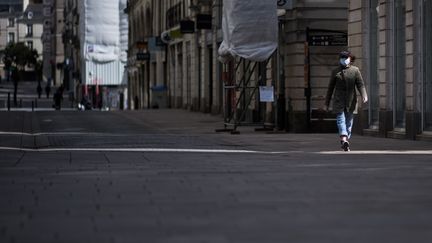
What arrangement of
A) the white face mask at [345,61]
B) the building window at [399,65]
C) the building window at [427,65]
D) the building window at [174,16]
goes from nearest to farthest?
1. the white face mask at [345,61]
2. the building window at [427,65]
3. the building window at [399,65]
4. the building window at [174,16]

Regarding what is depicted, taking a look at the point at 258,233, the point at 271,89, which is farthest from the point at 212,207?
the point at 271,89

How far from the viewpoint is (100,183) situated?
1175cm

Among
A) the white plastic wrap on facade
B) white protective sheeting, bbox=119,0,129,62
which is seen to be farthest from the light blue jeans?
white protective sheeting, bbox=119,0,129,62

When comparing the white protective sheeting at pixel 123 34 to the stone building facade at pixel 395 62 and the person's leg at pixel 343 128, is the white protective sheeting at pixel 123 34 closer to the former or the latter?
the stone building facade at pixel 395 62

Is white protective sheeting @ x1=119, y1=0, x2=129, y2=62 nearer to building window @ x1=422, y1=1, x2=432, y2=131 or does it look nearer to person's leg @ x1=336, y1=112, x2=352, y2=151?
building window @ x1=422, y1=1, x2=432, y2=131

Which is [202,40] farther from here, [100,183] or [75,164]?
[100,183]

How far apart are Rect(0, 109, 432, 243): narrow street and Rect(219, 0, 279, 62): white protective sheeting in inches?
325

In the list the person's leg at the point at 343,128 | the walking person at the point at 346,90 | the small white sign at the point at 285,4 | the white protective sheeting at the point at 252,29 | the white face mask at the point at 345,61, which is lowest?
the person's leg at the point at 343,128

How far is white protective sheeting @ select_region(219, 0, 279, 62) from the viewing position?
89.8 feet

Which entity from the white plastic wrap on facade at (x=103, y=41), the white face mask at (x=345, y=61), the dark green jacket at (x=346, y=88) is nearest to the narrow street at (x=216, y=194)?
the dark green jacket at (x=346, y=88)

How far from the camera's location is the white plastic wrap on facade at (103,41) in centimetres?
8038

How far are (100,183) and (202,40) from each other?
105ft

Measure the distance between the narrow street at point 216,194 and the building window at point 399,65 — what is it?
2959 millimetres

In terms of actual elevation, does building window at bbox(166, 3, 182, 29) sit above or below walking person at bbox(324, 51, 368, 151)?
above
